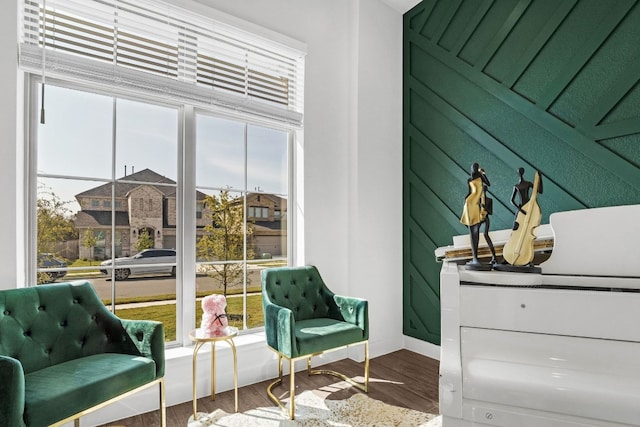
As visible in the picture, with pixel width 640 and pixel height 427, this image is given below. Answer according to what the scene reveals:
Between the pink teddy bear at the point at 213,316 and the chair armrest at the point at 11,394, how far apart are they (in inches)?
40.6

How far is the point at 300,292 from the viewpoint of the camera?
9.45ft

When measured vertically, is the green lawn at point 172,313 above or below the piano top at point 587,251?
below

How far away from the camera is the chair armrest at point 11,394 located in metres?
1.32

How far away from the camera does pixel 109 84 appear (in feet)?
7.39

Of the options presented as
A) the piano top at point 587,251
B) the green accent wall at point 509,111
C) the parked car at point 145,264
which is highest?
the green accent wall at point 509,111

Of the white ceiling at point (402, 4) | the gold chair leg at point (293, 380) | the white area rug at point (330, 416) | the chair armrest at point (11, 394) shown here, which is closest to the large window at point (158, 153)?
the gold chair leg at point (293, 380)

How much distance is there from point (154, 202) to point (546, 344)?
2.41 meters

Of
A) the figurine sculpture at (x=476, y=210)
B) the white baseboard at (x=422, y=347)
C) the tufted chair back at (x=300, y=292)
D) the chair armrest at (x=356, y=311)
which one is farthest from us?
the white baseboard at (x=422, y=347)

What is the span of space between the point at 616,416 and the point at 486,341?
1.20 feet

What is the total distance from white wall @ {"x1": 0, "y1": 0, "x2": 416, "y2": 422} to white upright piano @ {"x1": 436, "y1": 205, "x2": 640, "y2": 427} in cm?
193

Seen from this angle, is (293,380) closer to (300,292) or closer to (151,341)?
(300,292)

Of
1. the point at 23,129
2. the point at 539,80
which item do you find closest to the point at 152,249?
the point at 23,129

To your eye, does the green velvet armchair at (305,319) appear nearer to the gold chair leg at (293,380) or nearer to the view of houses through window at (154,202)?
the gold chair leg at (293,380)

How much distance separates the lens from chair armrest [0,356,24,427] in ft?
4.34
